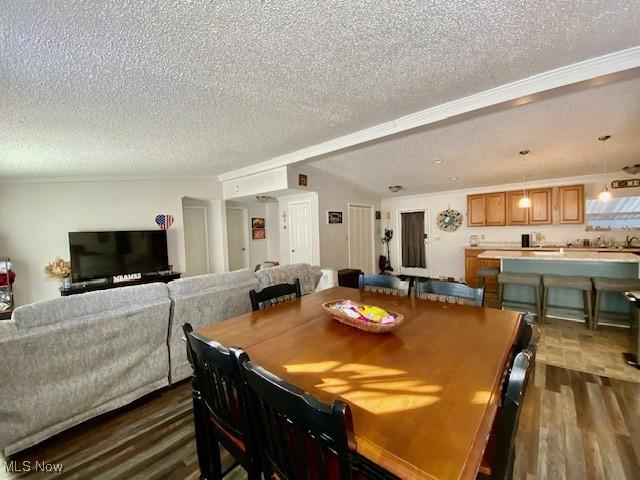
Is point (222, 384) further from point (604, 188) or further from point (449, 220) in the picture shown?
point (604, 188)

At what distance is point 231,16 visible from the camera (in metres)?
1.47

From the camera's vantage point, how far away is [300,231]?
5730 millimetres

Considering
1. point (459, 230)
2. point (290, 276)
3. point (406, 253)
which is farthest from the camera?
point (406, 253)

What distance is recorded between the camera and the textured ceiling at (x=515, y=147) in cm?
273

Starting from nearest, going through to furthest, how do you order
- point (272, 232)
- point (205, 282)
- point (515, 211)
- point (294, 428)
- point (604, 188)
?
point (294, 428)
point (205, 282)
point (604, 188)
point (515, 211)
point (272, 232)

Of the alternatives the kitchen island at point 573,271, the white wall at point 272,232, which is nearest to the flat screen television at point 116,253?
the white wall at point 272,232

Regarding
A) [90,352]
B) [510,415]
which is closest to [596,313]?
[510,415]

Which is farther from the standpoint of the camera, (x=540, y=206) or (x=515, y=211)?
(x=515, y=211)

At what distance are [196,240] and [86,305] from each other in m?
4.19

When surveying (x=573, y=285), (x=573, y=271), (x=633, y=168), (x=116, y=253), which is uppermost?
(x=633, y=168)

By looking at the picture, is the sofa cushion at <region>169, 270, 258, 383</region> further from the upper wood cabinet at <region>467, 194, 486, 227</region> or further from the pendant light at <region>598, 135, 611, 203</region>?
the upper wood cabinet at <region>467, 194, 486, 227</region>

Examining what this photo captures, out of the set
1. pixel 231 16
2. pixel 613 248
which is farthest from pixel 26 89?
pixel 613 248

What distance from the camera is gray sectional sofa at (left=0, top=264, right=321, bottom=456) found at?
5.44ft

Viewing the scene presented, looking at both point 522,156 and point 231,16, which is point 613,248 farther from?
point 231,16
